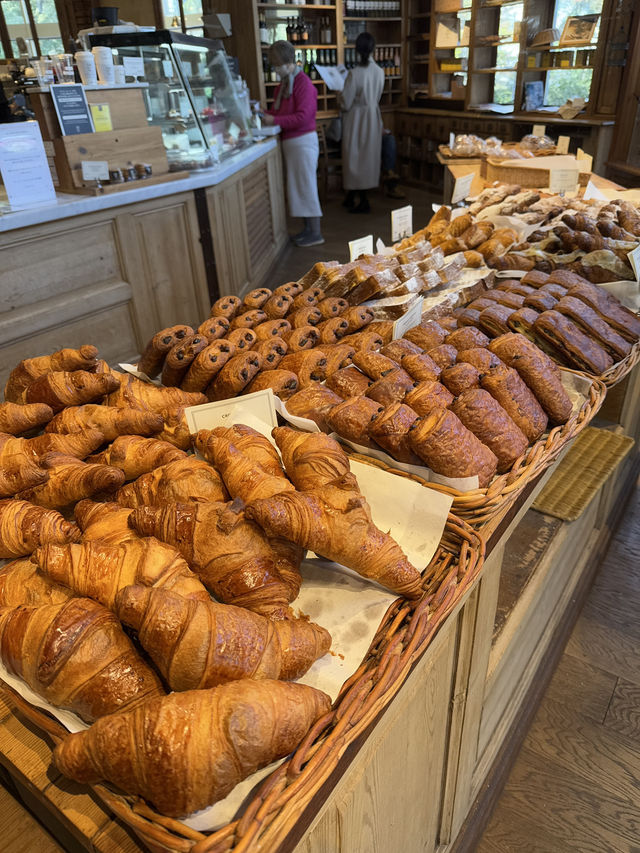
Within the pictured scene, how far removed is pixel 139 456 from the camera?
1188 mm

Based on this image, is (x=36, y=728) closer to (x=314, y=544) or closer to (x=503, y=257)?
(x=314, y=544)

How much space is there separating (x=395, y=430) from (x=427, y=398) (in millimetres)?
134

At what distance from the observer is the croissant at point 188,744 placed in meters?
0.68

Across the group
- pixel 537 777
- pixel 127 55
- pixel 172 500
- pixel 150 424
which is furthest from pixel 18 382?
pixel 127 55

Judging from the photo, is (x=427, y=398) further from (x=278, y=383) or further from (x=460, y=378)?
(x=278, y=383)

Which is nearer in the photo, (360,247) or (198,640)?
(198,640)

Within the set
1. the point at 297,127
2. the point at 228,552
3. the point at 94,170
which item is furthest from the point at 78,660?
the point at 297,127

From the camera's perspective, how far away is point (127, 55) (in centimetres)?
421

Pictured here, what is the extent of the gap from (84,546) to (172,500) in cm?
16

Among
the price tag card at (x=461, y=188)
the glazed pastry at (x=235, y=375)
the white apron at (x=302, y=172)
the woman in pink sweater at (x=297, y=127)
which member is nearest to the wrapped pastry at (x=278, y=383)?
the glazed pastry at (x=235, y=375)

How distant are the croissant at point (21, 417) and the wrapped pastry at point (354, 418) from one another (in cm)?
64

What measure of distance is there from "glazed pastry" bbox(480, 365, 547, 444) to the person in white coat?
799 centimetres

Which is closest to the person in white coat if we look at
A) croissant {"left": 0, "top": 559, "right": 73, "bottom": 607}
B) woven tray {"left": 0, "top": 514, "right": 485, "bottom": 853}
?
woven tray {"left": 0, "top": 514, "right": 485, "bottom": 853}

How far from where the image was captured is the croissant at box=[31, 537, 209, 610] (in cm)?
87
